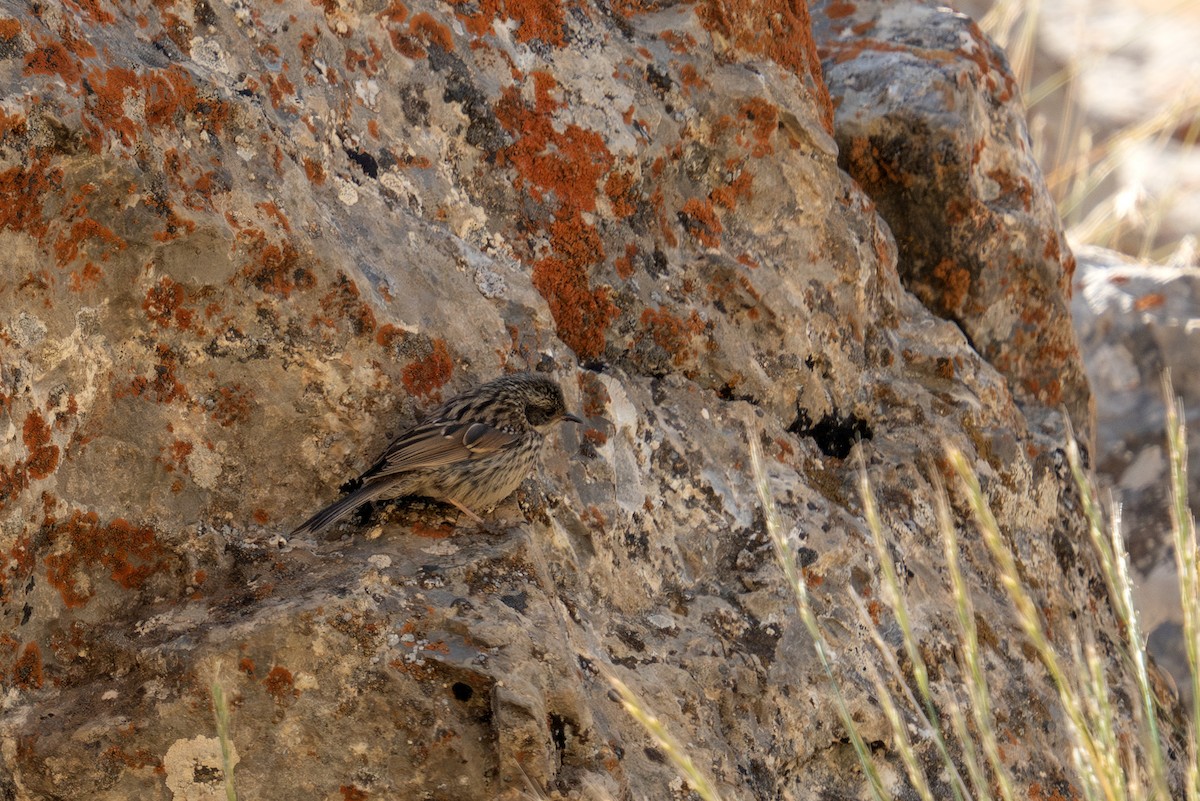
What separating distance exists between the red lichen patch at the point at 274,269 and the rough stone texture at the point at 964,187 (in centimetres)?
287

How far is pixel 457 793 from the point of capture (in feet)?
9.89

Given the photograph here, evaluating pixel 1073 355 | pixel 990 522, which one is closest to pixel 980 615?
pixel 1073 355

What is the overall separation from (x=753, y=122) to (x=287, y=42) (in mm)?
1785

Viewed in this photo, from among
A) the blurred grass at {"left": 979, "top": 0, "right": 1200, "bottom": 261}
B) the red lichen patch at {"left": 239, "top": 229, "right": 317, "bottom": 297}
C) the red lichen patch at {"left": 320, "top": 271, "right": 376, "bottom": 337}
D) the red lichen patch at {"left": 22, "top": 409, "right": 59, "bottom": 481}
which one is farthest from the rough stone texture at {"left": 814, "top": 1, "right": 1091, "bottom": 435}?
the red lichen patch at {"left": 22, "top": 409, "right": 59, "bottom": 481}

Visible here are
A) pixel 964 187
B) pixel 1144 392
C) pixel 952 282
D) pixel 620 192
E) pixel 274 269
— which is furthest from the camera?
pixel 1144 392

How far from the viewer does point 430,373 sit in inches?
152

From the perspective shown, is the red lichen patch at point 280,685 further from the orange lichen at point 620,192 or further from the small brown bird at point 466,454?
the orange lichen at point 620,192

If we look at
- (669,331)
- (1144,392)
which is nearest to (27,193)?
(669,331)

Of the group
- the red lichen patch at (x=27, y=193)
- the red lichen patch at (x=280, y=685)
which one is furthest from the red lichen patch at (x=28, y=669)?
the red lichen patch at (x=27, y=193)

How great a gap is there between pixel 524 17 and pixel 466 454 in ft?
5.92

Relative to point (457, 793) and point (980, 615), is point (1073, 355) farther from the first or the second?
point (457, 793)

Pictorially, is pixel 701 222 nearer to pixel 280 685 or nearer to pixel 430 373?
pixel 430 373

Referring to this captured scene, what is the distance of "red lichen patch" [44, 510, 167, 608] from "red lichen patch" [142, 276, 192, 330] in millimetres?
549

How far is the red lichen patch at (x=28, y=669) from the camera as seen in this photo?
3.10 m
